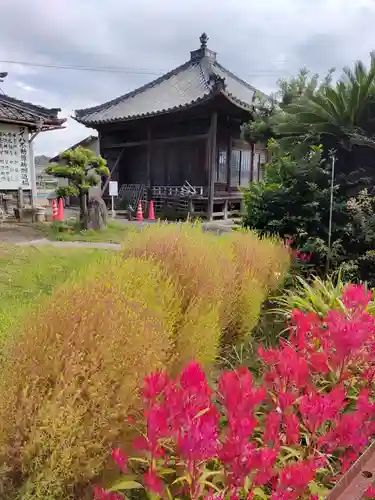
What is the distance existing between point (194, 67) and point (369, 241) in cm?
1521

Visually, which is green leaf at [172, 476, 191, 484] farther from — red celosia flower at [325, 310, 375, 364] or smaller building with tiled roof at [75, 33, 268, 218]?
smaller building with tiled roof at [75, 33, 268, 218]

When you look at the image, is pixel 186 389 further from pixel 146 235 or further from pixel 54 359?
pixel 146 235

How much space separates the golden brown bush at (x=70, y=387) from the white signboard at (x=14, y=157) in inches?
414

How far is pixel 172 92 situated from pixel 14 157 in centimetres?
797

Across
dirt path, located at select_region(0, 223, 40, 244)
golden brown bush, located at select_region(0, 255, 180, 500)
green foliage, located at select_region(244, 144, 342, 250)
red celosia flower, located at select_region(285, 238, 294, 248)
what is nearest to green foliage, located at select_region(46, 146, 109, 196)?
dirt path, located at select_region(0, 223, 40, 244)

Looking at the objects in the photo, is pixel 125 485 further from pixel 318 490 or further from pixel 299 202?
pixel 299 202

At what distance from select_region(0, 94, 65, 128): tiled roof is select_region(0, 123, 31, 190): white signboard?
424 millimetres

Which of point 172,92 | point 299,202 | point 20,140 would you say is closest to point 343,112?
point 299,202

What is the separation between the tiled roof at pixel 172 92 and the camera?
50.9 ft

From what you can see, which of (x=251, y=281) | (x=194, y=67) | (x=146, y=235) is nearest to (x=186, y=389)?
(x=146, y=235)

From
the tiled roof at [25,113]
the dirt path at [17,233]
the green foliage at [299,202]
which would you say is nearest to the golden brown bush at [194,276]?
the green foliage at [299,202]

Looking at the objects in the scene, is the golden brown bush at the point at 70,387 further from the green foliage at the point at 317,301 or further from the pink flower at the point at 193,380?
the green foliage at the point at 317,301

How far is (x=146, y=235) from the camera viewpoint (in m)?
2.91

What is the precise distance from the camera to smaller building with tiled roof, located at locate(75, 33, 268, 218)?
44.7 feet
